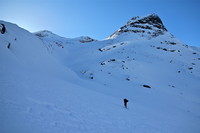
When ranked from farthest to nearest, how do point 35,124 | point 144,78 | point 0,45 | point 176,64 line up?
point 176,64 < point 144,78 < point 0,45 < point 35,124

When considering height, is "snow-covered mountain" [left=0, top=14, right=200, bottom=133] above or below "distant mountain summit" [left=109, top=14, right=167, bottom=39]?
below

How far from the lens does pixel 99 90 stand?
18016 mm

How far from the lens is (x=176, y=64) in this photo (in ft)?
115

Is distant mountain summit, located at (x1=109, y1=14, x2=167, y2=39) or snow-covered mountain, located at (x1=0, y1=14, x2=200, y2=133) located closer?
snow-covered mountain, located at (x1=0, y1=14, x2=200, y2=133)

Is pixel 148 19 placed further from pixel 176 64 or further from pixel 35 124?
pixel 35 124

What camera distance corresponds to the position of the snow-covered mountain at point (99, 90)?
16.4 ft

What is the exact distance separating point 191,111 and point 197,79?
17.2 metres

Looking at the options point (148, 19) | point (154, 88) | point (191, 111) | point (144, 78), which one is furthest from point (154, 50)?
point (148, 19)

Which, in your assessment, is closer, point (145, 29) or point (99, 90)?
point (99, 90)

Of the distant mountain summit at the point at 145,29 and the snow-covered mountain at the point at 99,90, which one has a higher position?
the distant mountain summit at the point at 145,29

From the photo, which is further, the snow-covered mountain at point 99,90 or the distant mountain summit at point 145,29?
the distant mountain summit at point 145,29

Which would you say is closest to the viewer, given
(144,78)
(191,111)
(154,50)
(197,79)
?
(191,111)

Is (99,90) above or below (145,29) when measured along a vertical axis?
below

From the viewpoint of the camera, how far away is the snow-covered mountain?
499 centimetres
